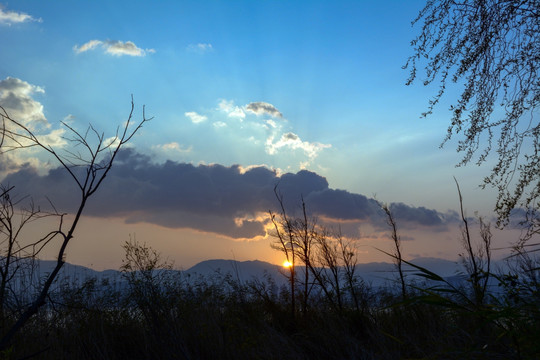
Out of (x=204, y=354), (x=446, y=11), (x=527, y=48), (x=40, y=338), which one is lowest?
(x=204, y=354)

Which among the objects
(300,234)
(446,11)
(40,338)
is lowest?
(40,338)

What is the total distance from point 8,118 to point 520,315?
11.2ft

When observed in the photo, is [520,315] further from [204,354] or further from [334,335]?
[204,354]

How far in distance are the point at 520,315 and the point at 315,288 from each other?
6.25 metres

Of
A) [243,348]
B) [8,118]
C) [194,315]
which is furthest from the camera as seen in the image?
[194,315]

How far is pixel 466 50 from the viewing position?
5.34m

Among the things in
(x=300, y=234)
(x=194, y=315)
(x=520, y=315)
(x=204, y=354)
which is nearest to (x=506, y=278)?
(x=520, y=315)

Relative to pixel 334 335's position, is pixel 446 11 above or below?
above

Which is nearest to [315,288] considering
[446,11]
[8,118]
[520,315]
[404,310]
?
[404,310]

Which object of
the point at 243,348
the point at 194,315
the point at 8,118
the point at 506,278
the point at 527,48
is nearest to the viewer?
the point at 8,118

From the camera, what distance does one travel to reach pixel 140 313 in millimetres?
7762

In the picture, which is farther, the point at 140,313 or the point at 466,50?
the point at 140,313

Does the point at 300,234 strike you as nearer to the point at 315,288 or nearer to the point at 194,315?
the point at 315,288

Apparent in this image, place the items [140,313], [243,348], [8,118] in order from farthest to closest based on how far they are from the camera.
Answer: [140,313]
[243,348]
[8,118]
